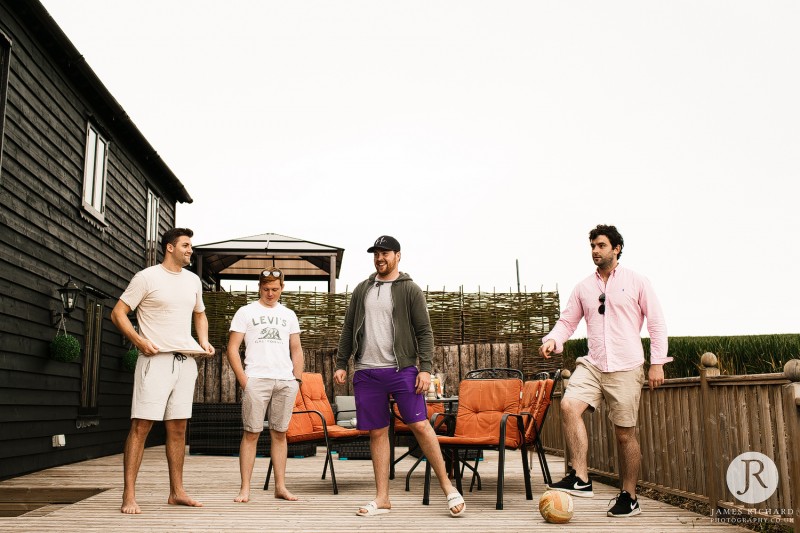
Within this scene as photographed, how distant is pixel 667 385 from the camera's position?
4.79 m

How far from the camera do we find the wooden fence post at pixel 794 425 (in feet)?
10.1

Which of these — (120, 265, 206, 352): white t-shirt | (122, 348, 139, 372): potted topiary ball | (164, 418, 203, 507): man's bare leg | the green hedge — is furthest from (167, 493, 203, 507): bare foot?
the green hedge

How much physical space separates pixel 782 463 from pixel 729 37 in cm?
1121

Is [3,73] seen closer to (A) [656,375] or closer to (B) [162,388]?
(B) [162,388]

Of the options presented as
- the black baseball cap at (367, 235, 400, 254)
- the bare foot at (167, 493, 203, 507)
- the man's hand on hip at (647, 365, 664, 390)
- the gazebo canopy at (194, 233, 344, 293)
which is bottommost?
the bare foot at (167, 493, 203, 507)

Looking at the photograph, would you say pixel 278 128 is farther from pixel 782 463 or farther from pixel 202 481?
pixel 782 463

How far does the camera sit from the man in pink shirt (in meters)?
4.12

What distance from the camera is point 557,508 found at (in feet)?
12.6

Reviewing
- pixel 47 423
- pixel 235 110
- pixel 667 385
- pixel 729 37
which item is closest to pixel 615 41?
pixel 729 37

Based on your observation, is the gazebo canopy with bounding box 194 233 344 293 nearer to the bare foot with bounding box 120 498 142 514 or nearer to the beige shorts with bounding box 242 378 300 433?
the beige shorts with bounding box 242 378 300 433

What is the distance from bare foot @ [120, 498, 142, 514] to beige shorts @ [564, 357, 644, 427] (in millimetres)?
2577

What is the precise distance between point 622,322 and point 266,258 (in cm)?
1207

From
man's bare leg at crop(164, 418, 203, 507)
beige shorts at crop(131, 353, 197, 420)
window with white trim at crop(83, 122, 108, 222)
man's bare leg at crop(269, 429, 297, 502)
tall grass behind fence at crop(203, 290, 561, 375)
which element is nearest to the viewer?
beige shorts at crop(131, 353, 197, 420)

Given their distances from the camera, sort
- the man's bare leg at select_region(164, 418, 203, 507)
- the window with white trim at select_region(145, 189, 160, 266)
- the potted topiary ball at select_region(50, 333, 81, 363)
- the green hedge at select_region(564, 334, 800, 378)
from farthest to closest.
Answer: the green hedge at select_region(564, 334, 800, 378), the window with white trim at select_region(145, 189, 160, 266), the potted topiary ball at select_region(50, 333, 81, 363), the man's bare leg at select_region(164, 418, 203, 507)
